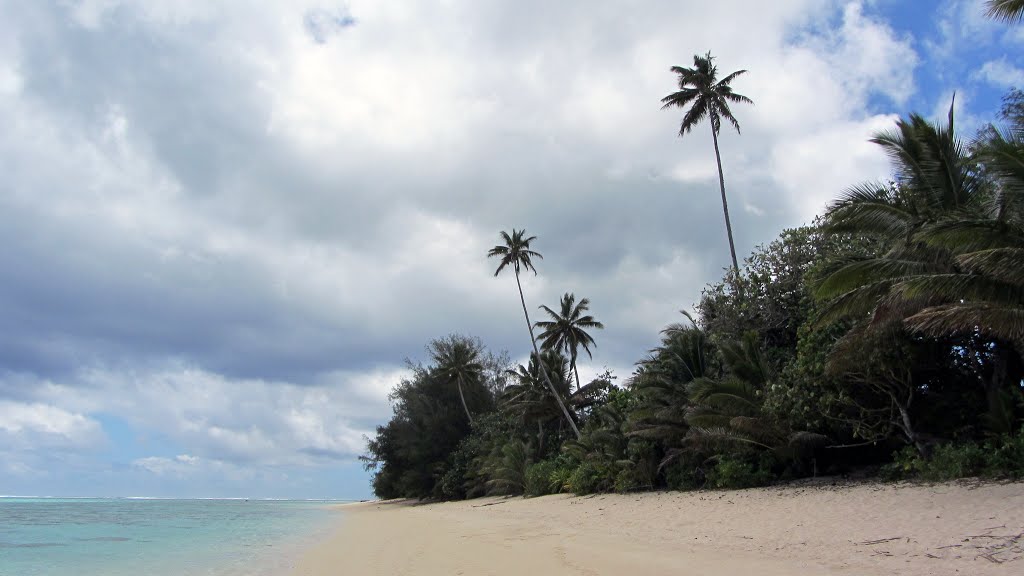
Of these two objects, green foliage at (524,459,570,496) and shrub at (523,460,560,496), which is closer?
green foliage at (524,459,570,496)

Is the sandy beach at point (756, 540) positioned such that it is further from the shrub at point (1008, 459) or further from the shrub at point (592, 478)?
the shrub at point (592, 478)

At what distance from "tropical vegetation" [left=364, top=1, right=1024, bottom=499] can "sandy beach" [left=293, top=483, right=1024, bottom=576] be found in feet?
6.39

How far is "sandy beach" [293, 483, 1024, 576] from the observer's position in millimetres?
8398

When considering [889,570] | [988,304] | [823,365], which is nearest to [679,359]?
[823,365]

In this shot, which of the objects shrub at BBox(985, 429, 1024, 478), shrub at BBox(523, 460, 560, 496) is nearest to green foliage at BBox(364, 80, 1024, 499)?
shrub at BBox(985, 429, 1024, 478)

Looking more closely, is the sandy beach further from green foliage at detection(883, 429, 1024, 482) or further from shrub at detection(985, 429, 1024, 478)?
shrub at detection(985, 429, 1024, 478)

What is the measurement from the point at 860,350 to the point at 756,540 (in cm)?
614

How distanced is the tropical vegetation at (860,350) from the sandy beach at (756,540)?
1.95m

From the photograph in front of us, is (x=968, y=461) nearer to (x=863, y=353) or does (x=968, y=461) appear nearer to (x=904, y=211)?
(x=863, y=353)

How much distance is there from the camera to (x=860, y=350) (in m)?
14.8

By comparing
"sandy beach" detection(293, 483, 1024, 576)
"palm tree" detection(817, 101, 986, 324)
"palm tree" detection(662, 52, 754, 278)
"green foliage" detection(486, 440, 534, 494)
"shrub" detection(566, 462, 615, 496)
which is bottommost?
"sandy beach" detection(293, 483, 1024, 576)

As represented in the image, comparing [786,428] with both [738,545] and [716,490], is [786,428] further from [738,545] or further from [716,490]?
[738,545]

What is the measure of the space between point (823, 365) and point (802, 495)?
3293 mm

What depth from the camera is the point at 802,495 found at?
1548 cm
